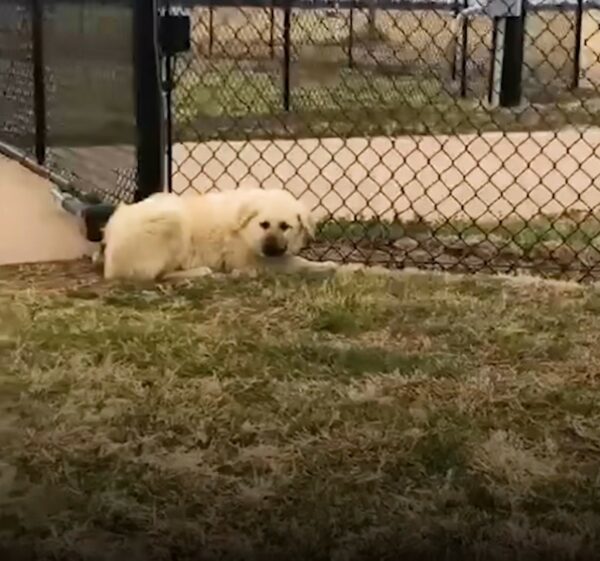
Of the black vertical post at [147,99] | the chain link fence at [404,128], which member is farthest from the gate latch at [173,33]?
the chain link fence at [404,128]

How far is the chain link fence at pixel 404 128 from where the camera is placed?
8.77 ft

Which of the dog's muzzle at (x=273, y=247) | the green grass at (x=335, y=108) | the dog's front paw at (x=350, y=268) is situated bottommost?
the dog's front paw at (x=350, y=268)

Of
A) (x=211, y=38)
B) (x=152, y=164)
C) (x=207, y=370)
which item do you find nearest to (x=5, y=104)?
(x=211, y=38)

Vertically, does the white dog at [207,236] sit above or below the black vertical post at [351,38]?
below

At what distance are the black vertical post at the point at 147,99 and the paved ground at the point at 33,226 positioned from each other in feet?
0.68

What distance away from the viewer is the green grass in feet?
13.9

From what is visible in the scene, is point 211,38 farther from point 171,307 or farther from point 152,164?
point 171,307

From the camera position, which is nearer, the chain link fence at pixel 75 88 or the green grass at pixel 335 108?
the chain link fence at pixel 75 88

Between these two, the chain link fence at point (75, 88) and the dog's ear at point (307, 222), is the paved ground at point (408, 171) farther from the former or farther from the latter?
the dog's ear at point (307, 222)

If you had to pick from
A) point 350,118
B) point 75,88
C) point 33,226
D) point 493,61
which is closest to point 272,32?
point 350,118

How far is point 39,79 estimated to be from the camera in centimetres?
329

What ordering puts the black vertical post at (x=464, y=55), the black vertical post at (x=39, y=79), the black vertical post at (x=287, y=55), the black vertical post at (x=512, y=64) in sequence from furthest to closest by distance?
1. the black vertical post at (x=464, y=55)
2. the black vertical post at (x=512, y=64)
3. the black vertical post at (x=287, y=55)
4. the black vertical post at (x=39, y=79)

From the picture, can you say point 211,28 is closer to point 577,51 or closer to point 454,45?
point 454,45

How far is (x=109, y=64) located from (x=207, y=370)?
1.20m
